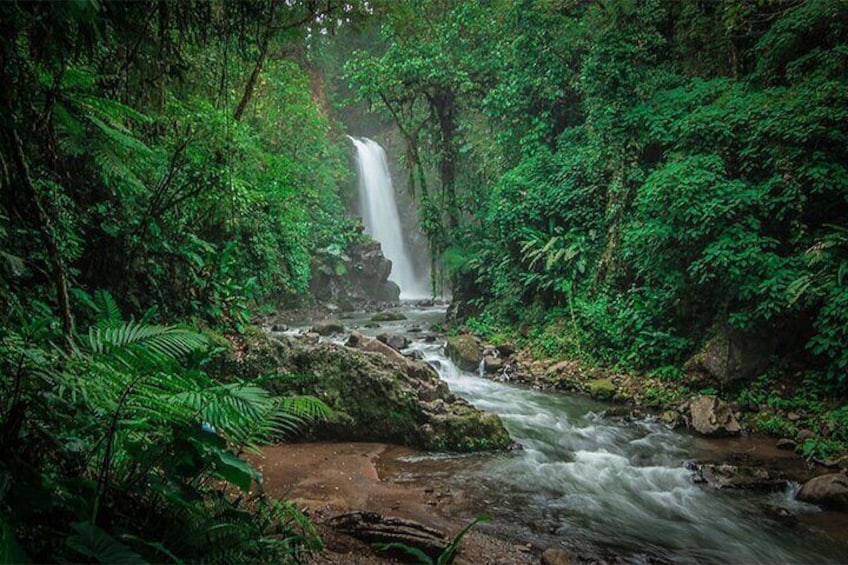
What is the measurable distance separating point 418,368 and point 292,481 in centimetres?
345

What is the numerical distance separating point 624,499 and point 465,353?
5.63 meters

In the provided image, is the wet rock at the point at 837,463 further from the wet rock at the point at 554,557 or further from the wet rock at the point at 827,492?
the wet rock at the point at 554,557

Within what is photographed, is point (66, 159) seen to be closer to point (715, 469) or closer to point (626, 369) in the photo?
point (715, 469)

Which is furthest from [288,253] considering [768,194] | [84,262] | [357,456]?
[768,194]

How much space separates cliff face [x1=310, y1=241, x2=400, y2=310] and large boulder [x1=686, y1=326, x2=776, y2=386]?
14902 millimetres

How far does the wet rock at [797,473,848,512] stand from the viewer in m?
4.73

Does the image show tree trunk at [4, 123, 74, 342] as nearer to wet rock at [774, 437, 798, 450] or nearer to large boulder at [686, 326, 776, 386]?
wet rock at [774, 437, 798, 450]

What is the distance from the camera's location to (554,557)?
350 centimetres

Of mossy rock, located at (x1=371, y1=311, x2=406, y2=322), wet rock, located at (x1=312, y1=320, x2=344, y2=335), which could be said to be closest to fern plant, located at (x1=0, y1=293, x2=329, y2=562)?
wet rock, located at (x1=312, y1=320, x2=344, y2=335)

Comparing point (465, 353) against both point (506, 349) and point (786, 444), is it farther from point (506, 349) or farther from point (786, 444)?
point (786, 444)

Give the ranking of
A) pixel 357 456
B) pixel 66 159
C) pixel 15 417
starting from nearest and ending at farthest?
1. pixel 15 417
2. pixel 66 159
3. pixel 357 456

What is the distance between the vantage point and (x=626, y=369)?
890 centimetres

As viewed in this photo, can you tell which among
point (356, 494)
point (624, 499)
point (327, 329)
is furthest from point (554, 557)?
point (327, 329)

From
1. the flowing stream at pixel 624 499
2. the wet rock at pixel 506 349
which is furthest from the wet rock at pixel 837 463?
the wet rock at pixel 506 349
